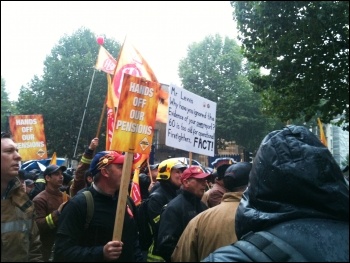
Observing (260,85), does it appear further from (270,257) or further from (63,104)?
(270,257)

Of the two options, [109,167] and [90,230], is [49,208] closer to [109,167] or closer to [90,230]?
[109,167]

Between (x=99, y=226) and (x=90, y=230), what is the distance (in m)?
0.07

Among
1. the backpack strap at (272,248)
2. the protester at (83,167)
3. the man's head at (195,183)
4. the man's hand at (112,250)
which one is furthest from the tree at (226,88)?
the backpack strap at (272,248)

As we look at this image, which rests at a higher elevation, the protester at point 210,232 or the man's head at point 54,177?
the man's head at point 54,177

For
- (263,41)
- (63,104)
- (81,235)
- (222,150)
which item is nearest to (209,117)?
(81,235)

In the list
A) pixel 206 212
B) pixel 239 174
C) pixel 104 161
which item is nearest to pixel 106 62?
pixel 104 161

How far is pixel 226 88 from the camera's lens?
111ft

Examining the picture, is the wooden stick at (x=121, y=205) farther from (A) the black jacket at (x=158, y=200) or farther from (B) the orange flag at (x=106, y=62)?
(B) the orange flag at (x=106, y=62)

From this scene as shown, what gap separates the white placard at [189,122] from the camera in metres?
5.75

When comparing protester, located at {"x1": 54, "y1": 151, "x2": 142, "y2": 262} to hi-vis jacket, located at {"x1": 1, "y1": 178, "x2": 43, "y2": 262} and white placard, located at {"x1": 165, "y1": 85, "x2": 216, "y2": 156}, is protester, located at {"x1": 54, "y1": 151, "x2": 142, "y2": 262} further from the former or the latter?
white placard, located at {"x1": 165, "y1": 85, "x2": 216, "y2": 156}

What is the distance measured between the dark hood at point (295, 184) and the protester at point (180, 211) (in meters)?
2.39

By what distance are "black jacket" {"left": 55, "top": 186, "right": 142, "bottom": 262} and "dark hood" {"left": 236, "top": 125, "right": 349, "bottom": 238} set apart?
1.75 meters

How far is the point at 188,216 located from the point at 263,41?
10.8 m

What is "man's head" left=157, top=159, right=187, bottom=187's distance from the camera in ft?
18.4
